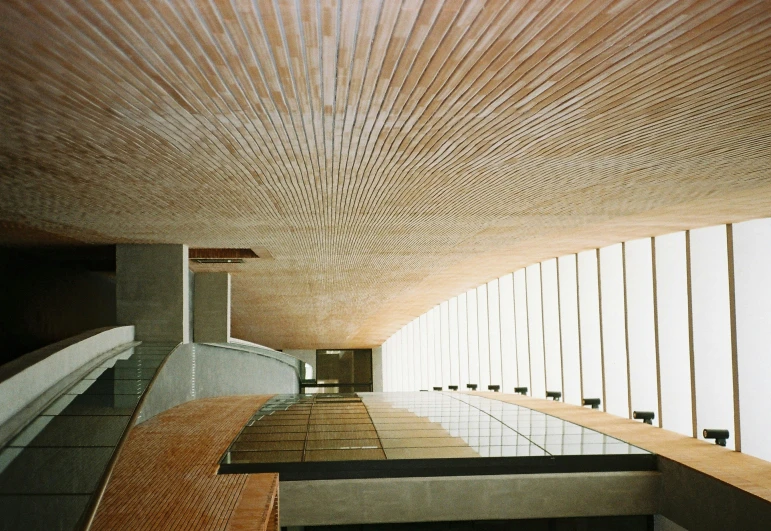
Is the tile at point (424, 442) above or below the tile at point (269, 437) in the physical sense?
below

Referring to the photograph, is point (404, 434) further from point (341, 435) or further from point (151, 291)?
point (151, 291)

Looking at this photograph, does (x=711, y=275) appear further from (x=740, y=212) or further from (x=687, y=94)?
(x=687, y=94)

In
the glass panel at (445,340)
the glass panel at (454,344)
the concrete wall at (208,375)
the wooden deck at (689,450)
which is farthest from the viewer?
the glass panel at (445,340)

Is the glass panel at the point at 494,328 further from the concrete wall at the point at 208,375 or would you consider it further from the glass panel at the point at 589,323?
the concrete wall at the point at 208,375

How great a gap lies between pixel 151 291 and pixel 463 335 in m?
16.5

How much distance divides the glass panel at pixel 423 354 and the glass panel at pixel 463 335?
4670mm

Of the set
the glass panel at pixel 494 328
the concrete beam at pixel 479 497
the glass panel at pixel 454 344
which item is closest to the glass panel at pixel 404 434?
the concrete beam at pixel 479 497

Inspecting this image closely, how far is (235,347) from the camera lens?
61.4 feet

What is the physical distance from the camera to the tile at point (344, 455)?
927 cm

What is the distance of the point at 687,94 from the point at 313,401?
1306cm

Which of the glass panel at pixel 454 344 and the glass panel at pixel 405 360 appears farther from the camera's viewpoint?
the glass panel at pixel 405 360

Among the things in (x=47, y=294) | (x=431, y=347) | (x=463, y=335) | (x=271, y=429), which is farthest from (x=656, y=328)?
(x=431, y=347)

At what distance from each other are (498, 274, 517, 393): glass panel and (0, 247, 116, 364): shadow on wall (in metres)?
12.2

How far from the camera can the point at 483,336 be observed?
25.0 meters
